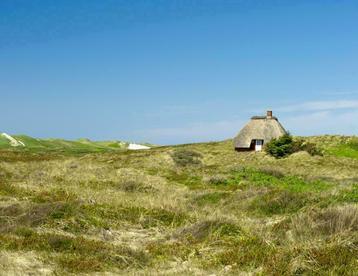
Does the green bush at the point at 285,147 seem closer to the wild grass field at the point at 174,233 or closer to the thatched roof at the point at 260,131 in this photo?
the thatched roof at the point at 260,131

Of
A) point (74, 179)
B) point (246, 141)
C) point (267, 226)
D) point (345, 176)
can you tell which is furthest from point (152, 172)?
point (246, 141)

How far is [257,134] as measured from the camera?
6344cm

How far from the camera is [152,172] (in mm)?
35375

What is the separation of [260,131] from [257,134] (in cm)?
50

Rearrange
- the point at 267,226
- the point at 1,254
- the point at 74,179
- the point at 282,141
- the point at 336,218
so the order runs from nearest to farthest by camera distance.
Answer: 1. the point at 1,254
2. the point at 336,218
3. the point at 267,226
4. the point at 74,179
5. the point at 282,141

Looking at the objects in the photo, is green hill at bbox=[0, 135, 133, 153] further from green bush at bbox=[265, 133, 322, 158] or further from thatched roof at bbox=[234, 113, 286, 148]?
green bush at bbox=[265, 133, 322, 158]

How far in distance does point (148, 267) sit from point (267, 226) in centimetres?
477

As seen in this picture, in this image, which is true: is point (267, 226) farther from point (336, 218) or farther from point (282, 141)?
point (282, 141)

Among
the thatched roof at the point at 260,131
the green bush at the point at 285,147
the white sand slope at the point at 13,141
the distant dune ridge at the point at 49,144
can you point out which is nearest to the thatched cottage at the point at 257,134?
the thatched roof at the point at 260,131

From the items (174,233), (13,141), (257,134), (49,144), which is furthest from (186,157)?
(49,144)

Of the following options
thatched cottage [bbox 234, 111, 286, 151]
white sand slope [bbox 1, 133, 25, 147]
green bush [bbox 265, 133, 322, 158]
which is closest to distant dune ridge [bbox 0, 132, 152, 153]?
white sand slope [bbox 1, 133, 25, 147]

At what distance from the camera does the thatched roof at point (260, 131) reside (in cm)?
6297

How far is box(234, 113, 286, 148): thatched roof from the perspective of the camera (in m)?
63.0

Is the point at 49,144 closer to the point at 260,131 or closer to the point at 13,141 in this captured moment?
the point at 13,141
